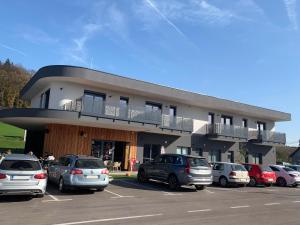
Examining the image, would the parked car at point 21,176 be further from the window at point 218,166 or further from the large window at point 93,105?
the window at point 218,166

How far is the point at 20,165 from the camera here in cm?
1204

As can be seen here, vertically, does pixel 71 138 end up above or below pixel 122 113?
below

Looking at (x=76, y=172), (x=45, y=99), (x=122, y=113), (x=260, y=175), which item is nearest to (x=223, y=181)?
(x=260, y=175)

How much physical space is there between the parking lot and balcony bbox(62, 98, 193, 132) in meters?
8.48

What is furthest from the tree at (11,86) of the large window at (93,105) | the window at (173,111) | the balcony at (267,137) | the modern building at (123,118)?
the large window at (93,105)

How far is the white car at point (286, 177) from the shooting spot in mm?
24375

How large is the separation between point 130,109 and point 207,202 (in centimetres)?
1262

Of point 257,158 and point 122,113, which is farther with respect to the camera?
point 257,158

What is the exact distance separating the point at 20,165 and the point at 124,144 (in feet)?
51.8

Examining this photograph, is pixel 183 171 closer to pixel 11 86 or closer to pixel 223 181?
pixel 223 181

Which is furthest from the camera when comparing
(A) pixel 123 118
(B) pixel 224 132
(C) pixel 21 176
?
(B) pixel 224 132

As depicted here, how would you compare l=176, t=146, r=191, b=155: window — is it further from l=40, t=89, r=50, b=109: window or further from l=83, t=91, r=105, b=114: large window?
l=40, t=89, r=50, b=109: window

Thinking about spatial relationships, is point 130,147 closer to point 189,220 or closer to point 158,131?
point 158,131

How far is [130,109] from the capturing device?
25250mm
